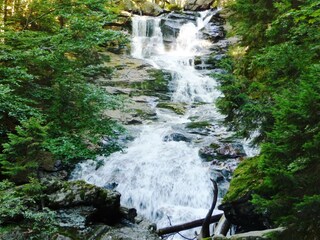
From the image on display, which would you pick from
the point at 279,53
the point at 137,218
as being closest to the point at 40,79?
the point at 137,218

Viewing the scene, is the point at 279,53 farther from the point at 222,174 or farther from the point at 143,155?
the point at 143,155

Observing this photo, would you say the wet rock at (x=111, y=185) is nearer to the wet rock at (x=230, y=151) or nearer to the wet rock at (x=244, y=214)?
the wet rock at (x=230, y=151)

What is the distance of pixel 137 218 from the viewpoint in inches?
348

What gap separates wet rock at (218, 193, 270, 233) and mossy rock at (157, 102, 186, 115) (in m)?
11.9

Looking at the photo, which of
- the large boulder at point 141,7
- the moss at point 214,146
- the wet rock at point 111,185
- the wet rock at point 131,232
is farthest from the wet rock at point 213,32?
the wet rock at point 131,232

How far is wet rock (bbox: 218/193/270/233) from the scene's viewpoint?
535cm

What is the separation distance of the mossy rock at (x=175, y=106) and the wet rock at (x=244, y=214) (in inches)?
470

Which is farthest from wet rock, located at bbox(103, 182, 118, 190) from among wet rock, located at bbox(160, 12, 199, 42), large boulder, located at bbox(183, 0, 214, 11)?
large boulder, located at bbox(183, 0, 214, 11)

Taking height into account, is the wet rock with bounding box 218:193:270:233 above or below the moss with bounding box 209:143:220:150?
above

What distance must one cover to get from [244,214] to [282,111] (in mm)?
2296

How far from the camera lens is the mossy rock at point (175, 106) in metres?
17.5

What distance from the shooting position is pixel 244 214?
5.41 metres

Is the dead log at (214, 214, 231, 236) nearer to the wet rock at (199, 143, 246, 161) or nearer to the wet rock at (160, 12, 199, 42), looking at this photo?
the wet rock at (199, 143, 246, 161)

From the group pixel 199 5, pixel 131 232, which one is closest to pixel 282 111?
pixel 131 232
